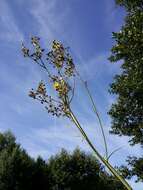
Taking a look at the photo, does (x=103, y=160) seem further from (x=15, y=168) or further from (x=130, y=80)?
(x=15, y=168)

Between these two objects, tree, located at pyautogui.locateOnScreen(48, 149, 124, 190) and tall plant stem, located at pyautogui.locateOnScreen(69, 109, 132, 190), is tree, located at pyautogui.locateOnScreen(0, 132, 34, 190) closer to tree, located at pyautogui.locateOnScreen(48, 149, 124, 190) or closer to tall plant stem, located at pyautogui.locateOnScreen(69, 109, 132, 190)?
tree, located at pyautogui.locateOnScreen(48, 149, 124, 190)

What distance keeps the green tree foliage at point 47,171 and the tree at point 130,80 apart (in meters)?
28.3

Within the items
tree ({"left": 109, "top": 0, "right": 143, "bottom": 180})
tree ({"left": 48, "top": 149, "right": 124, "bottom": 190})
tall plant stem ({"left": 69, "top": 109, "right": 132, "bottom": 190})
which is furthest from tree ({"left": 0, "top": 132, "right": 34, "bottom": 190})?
tall plant stem ({"left": 69, "top": 109, "right": 132, "bottom": 190})

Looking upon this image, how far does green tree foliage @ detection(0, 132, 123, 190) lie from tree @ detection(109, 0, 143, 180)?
28321 mm

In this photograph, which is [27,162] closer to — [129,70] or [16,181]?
[16,181]

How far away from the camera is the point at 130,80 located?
30.8m

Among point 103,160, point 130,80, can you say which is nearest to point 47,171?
point 130,80

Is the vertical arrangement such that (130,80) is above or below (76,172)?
below

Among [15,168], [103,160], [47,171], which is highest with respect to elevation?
[47,171]

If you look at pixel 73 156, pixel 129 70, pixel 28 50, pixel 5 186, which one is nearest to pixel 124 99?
pixel 129 70

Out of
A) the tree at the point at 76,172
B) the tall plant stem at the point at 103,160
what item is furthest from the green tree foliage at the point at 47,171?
the tall plant stem at the point at 103,160

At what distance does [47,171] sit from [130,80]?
45.3m

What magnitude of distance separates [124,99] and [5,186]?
1376 inches

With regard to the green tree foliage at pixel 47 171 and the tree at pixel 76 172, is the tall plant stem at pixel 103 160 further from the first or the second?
the tree at pixel 76 172
